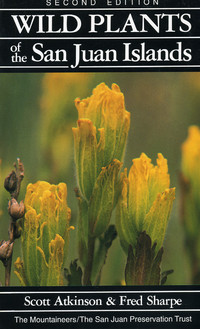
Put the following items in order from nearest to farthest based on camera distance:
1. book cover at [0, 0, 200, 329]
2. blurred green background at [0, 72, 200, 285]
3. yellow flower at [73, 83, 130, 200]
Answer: yellow flower at [73, 83, 130, 200]
book cover at [0, 0, 200, 329]
blurred green background at [0, 72, 200, 285]

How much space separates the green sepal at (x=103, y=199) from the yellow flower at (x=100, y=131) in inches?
0.9

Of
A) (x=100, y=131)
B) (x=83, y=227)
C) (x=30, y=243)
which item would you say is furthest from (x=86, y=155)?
(x=30, y=243)

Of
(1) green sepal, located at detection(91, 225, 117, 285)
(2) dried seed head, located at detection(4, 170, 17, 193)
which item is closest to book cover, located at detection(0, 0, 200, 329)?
(1) green sepal, located at detection(91, 225, 117, 285)

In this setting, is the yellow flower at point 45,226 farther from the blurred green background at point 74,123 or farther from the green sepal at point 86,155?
the blurred green background at point 74,123

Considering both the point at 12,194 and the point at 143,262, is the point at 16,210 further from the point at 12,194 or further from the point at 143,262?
the point at 143,262

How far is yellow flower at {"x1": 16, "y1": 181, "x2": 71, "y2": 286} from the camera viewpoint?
4.50 feet

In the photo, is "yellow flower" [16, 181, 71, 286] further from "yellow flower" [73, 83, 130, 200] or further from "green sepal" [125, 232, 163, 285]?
"green sepal" [125, 232, 163, 285]

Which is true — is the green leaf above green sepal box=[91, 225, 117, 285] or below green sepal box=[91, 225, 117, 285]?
below

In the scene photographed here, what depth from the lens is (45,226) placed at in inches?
54.7

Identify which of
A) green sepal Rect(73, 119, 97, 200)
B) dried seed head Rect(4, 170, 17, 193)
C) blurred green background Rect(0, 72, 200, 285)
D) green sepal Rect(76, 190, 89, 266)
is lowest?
green sepal Rect(76, 190, 89, 266)

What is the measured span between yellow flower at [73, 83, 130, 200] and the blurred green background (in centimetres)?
24
